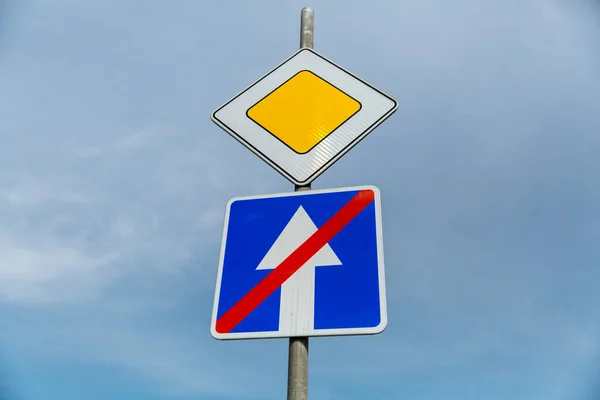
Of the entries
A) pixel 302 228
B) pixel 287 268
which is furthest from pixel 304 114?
pixel 287 268

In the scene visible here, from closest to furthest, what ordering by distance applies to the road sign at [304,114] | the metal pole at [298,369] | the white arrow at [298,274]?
the metal pole at [298,369] → the white arrow at [298,274] → the road sign at [304,114]

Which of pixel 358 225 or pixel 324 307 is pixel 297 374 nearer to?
pixel 324 307

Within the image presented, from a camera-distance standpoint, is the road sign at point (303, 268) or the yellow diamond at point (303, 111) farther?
the yellow diamond at point (303, 111)

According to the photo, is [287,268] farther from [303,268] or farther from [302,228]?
[302,228]

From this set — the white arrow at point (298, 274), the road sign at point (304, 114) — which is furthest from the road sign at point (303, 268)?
the road sign at point (304, 114)

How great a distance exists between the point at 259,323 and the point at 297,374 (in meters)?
0.24

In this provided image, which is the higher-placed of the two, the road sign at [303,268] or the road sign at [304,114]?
the road sign at [304,114]

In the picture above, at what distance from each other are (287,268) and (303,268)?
58 mm

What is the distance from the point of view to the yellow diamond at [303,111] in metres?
1.71

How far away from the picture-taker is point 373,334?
4.23ft

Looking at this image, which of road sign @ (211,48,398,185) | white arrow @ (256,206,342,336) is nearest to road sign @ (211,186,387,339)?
white arrow @ (256,206,342,336)

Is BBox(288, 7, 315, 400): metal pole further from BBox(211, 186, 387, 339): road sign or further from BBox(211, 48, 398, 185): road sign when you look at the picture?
BBox(211, 48, 398, 185): road sign

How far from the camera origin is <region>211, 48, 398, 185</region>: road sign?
1.67 metres

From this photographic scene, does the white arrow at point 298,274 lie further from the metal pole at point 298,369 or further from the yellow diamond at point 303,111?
the yellow diamond at point 303,111
